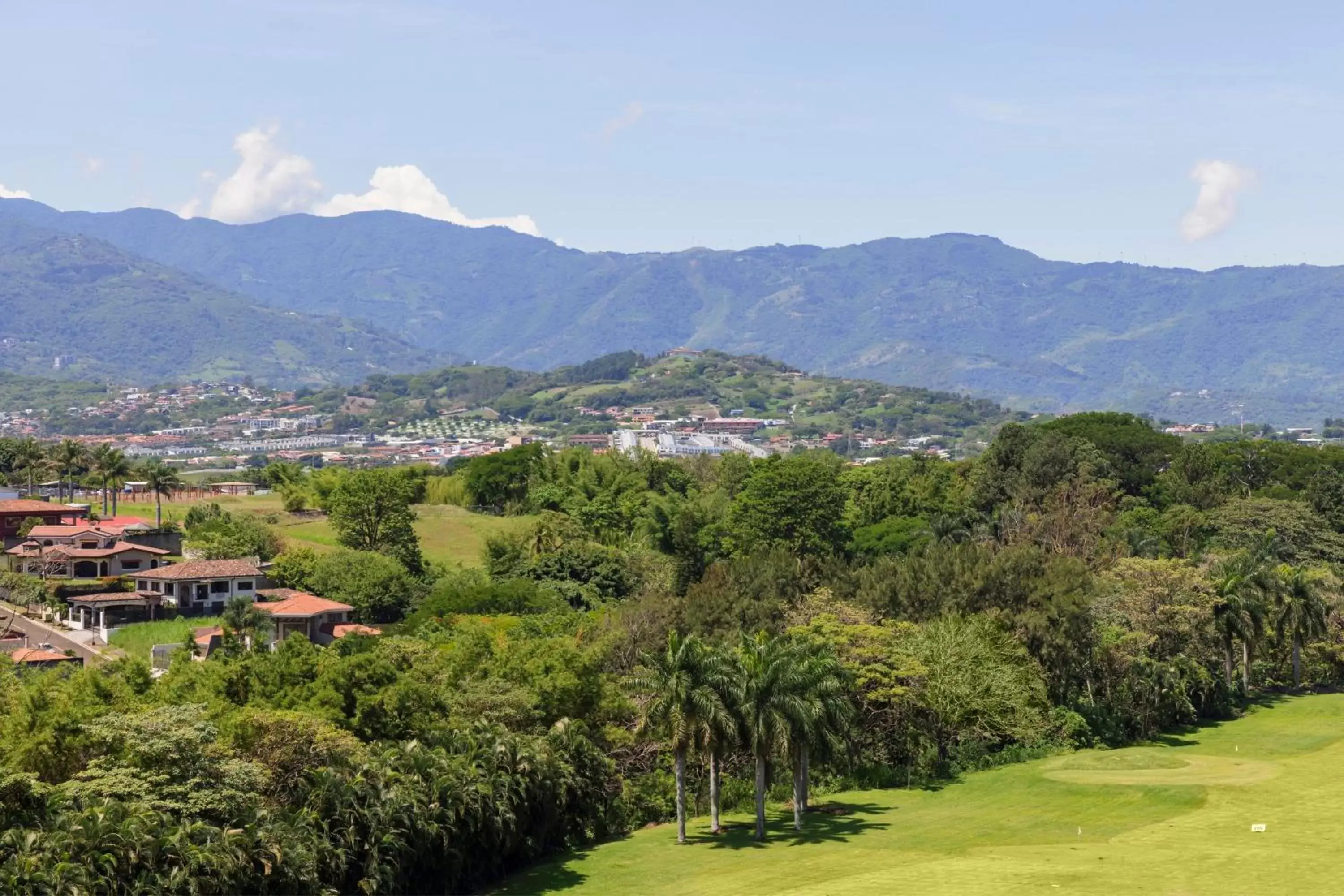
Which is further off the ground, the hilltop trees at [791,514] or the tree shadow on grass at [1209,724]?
the hilltop trees at [791,514]

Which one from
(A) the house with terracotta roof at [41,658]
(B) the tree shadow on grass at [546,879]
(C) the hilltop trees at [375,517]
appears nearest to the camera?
(B) the tree shadow on grass at [546,879]

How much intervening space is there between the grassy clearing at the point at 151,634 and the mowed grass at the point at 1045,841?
28.3 meters

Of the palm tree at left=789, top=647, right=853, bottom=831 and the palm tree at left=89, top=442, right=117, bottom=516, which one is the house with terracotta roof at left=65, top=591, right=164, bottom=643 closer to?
the palm tree at left=89, top=442, right=117, bottom=516

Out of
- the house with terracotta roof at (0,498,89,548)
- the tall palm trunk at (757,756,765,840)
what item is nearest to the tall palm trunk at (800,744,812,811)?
the tall palm trunk at (757,756,765,840)

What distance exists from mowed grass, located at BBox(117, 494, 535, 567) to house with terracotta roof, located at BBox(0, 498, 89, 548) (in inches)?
382

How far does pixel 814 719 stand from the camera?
42469mm

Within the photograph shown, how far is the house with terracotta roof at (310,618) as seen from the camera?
6675cm

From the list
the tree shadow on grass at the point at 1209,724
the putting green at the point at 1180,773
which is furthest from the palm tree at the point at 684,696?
the tree shadow on grass at the point at 1209,724

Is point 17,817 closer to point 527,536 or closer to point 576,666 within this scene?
point 576,666

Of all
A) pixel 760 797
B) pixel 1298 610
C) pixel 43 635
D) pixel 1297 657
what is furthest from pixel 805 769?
pixel 43 635

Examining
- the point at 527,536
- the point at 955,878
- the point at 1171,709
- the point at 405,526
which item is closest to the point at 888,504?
the point at 527,536

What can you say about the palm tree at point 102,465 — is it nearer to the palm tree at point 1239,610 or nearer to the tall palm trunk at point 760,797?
the tall palm trunk at point 760,797

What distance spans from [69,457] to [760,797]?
243 feet

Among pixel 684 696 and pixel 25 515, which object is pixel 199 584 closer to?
pixel 25 515
